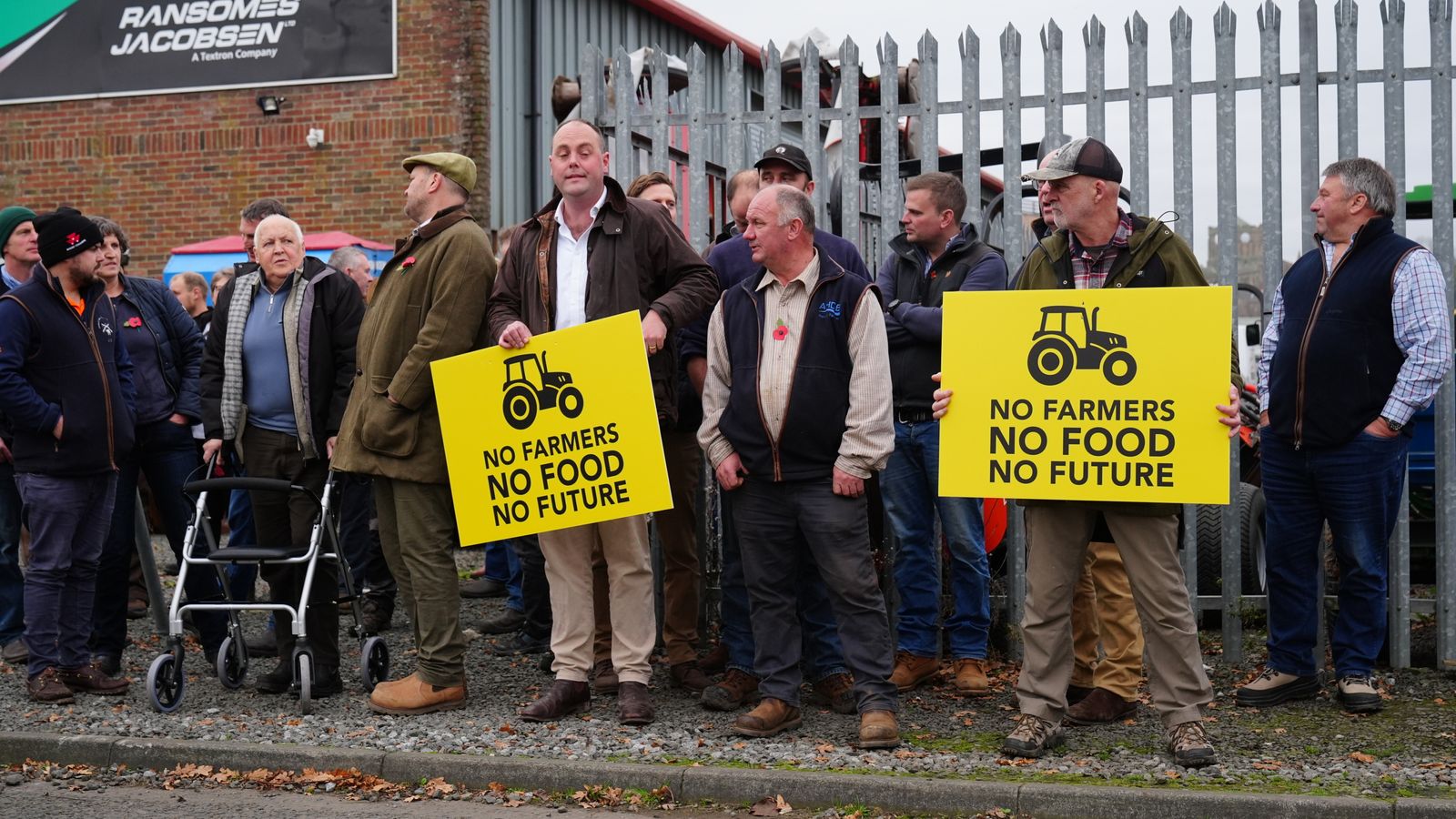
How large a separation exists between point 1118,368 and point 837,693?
1.82 m

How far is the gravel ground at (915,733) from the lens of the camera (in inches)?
197

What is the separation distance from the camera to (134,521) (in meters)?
7.33

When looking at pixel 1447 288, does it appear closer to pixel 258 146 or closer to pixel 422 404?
pixel 422 404

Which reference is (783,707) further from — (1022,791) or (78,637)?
(78,637)

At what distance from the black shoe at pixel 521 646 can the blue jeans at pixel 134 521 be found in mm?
Result: 1361

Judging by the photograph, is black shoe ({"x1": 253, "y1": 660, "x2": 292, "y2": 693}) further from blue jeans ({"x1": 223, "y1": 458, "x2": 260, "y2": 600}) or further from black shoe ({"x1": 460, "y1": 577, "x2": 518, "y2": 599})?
black shoe ({"x1": 460, "y1": 577, "x2": 518, "y2": 599})

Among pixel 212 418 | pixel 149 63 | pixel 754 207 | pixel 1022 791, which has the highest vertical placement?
pixel 149 63

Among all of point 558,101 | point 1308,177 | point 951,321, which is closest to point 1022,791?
point 951,321

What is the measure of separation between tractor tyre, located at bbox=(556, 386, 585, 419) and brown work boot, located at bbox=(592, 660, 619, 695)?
4.10ft

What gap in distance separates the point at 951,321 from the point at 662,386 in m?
1.24

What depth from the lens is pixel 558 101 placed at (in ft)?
27.8

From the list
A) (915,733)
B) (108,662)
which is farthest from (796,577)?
(108,662)

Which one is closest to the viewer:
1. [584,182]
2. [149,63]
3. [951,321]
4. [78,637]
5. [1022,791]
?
[1022,791]

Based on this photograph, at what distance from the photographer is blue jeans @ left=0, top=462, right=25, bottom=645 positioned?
7.40 metres
